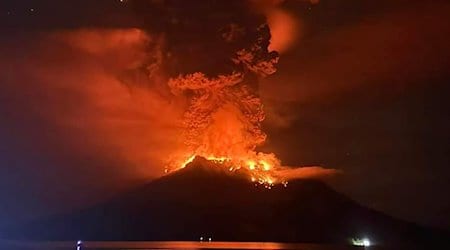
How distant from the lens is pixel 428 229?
115125mm

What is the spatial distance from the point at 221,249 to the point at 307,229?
3302 cm

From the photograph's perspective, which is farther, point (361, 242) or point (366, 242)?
point (366, 242)

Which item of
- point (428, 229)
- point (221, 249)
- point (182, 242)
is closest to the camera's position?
point (221, 249)

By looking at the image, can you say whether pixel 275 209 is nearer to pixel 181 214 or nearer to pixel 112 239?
pixel 181 214

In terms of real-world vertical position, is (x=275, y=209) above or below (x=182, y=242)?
above

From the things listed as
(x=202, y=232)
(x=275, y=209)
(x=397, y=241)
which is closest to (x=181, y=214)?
(x=202, y=232)

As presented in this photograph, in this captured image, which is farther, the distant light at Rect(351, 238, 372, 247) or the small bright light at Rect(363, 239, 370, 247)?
the small bright light at Rect(363, 239, 370, 247)

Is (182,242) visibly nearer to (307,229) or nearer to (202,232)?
(202,232)

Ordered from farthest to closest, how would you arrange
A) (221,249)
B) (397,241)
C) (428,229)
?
(428,229) < (397,241) < (221,249)

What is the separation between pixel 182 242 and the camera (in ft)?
318

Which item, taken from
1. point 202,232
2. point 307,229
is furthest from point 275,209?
point 202,232

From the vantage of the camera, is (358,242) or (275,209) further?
(275,209)

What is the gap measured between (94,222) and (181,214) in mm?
16572

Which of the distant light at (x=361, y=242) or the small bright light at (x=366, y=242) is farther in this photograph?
the small bright light at (x=366, y=242)
